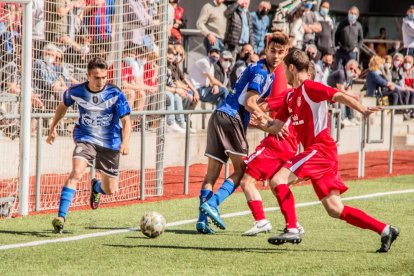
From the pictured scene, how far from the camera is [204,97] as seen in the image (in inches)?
829

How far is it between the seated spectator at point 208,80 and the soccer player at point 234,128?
9261 mm

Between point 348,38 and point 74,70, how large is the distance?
11841mm

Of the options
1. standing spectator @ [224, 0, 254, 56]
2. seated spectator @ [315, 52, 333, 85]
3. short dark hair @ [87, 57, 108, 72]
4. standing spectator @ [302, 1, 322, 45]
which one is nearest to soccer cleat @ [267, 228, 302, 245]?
short dark hair @ [87, 57, 108, 72]

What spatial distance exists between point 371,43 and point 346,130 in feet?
26.0

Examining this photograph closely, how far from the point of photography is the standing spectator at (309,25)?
24484 mm

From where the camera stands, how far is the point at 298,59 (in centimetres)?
1017

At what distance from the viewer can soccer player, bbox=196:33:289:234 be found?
36.4ft

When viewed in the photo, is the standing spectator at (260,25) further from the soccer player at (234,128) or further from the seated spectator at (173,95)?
the soccer player at (234,128)

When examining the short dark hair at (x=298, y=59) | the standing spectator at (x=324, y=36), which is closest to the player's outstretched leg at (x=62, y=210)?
the short dark hair at (x=298, y=59)

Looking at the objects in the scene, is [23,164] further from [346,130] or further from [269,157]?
[346,130]

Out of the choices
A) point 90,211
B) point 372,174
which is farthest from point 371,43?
point 90,211

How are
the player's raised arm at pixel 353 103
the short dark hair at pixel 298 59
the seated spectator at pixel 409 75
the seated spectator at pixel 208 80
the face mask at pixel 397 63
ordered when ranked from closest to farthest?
the player's raised arm at pixel 353 103, the short dark hair at pixel 298 59, the seated spectator at pixel 208 80, the seated spectator at pixel 409 75, the face mask at pixel 397 63

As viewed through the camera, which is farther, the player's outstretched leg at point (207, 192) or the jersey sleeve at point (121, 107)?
the jersey sleeve at point (121, 107)

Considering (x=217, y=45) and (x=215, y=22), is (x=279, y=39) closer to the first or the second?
(x=217, y=45)
